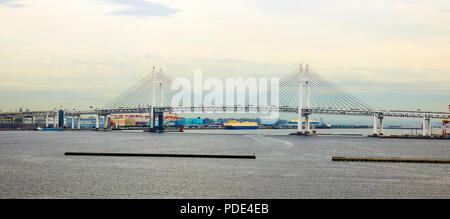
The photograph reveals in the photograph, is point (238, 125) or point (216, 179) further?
point (238, 125)

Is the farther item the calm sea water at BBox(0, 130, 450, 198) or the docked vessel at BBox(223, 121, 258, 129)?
the docked vessel at BBox(223, 121, 258, 129)

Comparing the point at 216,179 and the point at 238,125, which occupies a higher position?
the point at 216,179

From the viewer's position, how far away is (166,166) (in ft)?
92.7

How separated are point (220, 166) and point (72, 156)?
13404mm

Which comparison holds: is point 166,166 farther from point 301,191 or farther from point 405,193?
point 405,193

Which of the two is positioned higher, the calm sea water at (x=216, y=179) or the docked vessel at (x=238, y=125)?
the calm sea water at (x=216, y=179)

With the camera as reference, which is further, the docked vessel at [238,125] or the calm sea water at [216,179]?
the docked vessel at [238,125]

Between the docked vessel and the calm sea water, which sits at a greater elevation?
the calm sea water
